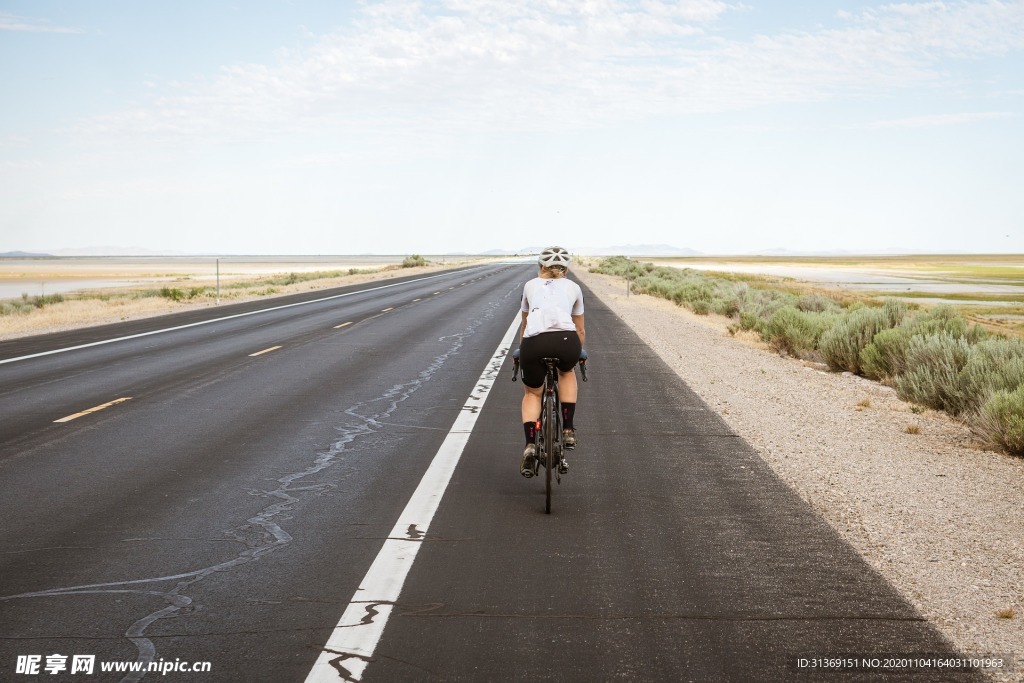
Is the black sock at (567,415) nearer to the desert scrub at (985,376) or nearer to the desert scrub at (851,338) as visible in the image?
the desert scrub at (985,376)

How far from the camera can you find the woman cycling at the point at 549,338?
23.1ft

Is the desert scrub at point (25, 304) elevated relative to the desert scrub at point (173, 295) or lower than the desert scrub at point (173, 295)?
lower

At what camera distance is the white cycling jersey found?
23.1 feet

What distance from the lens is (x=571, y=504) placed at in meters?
7.08

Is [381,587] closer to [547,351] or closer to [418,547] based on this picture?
[418,547]

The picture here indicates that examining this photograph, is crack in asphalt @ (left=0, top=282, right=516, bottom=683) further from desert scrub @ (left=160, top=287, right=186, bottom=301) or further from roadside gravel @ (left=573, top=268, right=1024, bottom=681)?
desert scrub @ (left=160, top=287, right=186, bottom=301)

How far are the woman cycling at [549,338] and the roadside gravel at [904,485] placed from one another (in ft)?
6.96

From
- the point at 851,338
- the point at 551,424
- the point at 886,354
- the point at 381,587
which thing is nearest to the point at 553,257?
the point at 551,424

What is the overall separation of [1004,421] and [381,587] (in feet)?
25.1

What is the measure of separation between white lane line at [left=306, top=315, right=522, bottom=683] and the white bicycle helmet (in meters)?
2.01

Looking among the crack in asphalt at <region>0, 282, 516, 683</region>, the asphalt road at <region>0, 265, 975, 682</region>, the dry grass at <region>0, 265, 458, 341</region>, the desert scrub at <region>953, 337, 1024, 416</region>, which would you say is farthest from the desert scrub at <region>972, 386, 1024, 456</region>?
the dry grass at <region>0, 265, 458, 341</region>

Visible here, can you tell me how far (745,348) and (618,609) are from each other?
16910mm

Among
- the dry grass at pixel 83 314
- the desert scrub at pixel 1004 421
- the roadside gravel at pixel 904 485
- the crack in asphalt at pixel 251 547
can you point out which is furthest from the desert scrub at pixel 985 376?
the dry grass at pixel 83 314

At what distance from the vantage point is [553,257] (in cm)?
715
